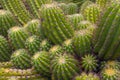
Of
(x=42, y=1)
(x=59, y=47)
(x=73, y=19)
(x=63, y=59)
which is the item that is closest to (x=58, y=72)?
(x=63, y=59)

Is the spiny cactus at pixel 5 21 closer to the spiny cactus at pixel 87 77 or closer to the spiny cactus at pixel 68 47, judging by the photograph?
the spiny cactus at pixel 68 47

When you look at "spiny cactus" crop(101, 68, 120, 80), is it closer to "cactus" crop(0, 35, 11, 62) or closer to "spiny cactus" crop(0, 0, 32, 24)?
"cactus" crop(0, 35, 11, 62)

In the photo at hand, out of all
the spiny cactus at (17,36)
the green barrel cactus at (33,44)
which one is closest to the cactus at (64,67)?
the green barrel cactus at (33,44)

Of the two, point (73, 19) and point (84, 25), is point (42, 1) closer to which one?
point (73, 19)

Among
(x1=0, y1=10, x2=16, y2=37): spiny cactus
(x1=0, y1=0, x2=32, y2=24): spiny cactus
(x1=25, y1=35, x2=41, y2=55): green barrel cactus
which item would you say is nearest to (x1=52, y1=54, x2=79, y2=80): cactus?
(x1=25, y1=35, x2=41, y2=55): green barrel cactus

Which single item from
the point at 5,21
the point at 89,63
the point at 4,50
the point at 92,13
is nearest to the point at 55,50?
the point at 89,63

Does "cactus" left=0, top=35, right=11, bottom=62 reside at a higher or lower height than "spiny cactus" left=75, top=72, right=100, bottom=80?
higher
